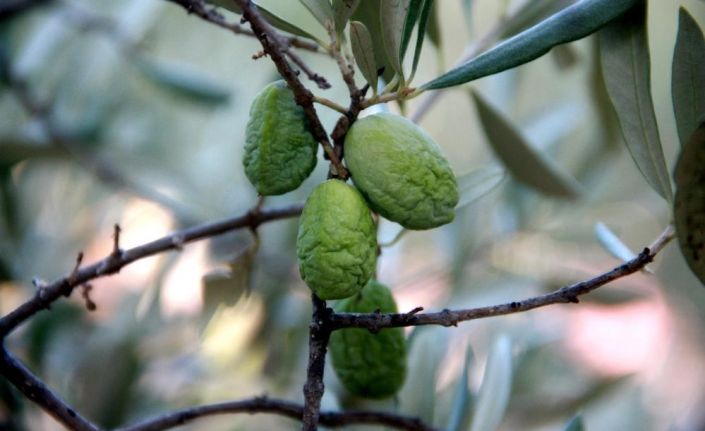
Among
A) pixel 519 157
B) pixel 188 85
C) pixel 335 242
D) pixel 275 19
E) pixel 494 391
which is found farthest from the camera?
pixel 188 85

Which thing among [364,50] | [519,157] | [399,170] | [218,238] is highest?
[218,238]

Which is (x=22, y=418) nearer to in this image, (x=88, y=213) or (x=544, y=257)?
(x=88, y=213)

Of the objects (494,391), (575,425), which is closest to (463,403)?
(494,391)

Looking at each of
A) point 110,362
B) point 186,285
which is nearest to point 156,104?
point 186,285

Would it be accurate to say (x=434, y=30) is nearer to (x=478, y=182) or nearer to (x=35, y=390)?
(x=478, y=182)

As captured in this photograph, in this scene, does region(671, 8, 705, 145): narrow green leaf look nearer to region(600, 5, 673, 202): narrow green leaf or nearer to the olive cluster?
region(600, 5, 673, 202): narrow green leaf

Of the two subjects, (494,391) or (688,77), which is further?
(494,391)
